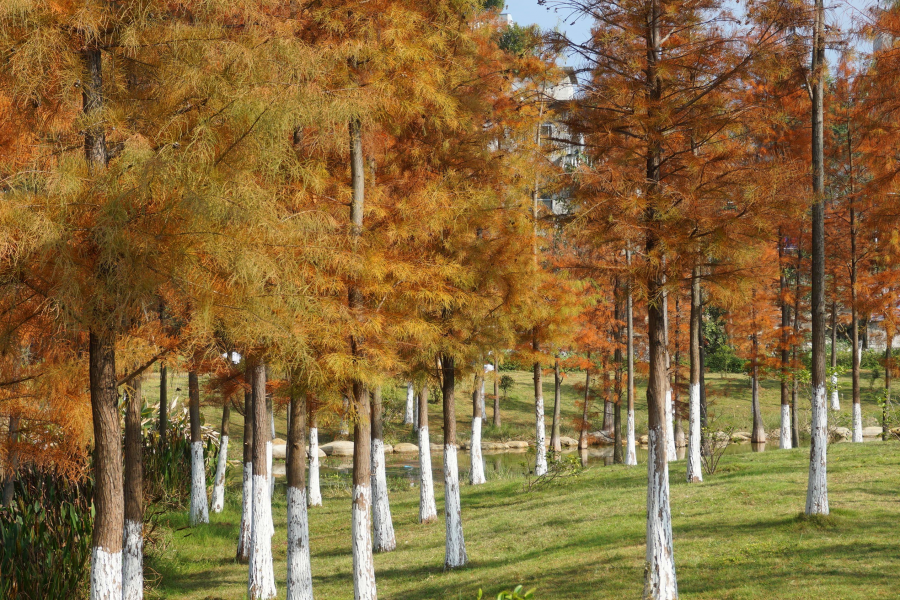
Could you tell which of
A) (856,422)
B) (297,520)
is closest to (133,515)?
(297,520)

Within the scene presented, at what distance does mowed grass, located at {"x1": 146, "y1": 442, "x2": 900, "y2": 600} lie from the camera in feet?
33.0

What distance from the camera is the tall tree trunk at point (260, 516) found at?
503 inches

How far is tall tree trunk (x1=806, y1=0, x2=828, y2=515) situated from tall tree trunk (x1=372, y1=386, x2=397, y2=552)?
8170 mm

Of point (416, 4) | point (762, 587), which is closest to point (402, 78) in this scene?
point (416, 4)

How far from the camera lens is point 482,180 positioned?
49.4 ft

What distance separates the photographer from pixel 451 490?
13.8 meters

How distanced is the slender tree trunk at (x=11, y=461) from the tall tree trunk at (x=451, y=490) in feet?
23.1

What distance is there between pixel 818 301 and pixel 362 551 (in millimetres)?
8800

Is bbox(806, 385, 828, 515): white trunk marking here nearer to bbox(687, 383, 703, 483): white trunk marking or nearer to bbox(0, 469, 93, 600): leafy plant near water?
bbox(687, 383, 703, 483): white trunk marking

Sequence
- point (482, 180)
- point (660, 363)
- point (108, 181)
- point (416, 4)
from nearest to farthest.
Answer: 1. point (108, 181)
2. point (660, 363)
3. point (416, 4)
4. point (482, 180)

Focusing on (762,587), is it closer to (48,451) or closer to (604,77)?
(604,77)

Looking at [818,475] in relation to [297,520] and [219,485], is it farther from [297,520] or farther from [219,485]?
[219,485]

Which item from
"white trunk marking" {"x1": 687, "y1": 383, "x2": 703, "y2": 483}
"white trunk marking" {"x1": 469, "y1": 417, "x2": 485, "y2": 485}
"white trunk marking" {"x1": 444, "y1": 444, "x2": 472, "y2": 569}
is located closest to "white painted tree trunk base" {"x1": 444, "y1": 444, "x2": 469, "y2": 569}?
"white trunk marking" {"x1": 444, "y1": 444, "x2": 472, "y2": 569}

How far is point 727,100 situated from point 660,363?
12.8 ft
